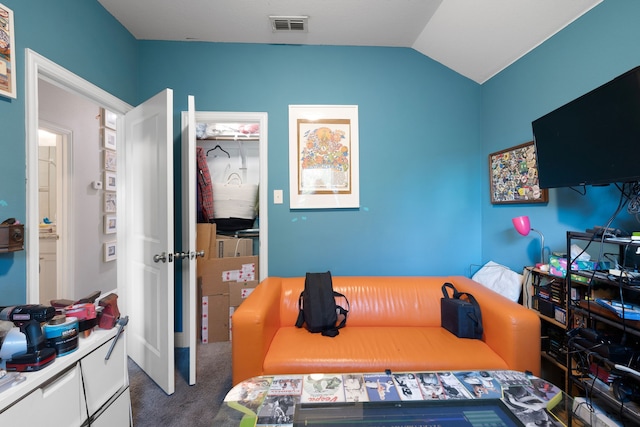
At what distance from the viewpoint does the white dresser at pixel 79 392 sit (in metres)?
0.83

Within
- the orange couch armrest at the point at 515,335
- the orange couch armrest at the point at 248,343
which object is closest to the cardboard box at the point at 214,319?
the orange couch armrest at the point at 248,343

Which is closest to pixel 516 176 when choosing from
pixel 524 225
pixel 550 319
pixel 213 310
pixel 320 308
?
pixel 524 225

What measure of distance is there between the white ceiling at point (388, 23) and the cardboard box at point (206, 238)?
1.69 meters

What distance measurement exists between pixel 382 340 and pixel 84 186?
11.8 ft

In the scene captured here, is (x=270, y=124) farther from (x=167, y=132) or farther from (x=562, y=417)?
(x=562, y=417)

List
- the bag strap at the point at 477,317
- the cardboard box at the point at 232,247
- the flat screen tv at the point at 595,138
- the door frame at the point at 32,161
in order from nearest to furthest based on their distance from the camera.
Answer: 1. the flat screen tv at the point at 595,138
2. the door frame at the point at 32,161
3. the bag strap at the point at 477,317
4. the cardboard box at the point at 232,247

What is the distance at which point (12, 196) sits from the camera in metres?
1.22

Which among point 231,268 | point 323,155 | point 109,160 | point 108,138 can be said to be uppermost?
point 108,138

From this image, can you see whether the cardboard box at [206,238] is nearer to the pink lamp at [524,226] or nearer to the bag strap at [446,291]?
the bag strap at [446,291]

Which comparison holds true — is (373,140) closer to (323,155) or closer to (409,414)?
(323,155)

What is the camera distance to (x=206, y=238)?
246cm

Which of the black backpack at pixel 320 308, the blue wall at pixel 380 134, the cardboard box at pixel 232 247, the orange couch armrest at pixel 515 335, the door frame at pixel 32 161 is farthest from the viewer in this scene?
the cardboard box at pixel 232 247

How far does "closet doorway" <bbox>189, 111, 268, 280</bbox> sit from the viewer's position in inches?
88.2

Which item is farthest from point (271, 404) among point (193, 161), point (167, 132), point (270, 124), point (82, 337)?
point (270, 124)
